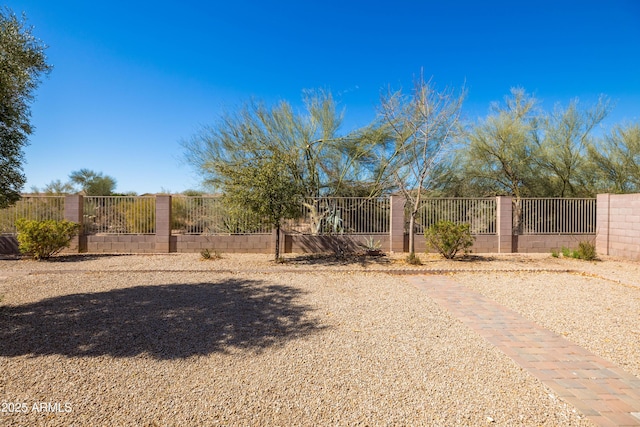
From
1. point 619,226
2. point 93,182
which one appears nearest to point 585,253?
point 619,226

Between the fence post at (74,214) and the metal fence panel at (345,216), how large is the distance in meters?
7.89

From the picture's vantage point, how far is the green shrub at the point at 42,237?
414 inches

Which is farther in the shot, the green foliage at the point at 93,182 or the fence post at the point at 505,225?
the green foliage at the point at 93,182

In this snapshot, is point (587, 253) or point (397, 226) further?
point (397, 226)

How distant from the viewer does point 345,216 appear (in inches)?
520

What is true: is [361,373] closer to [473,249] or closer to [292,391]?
[292,391]

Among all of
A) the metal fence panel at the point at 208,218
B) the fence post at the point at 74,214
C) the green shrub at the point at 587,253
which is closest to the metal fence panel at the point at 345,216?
the metal fence panel at the point at 208,218

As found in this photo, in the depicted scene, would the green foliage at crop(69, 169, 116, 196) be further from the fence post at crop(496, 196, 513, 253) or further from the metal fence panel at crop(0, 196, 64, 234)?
the fence post at crop(496, 196, 513, 253)

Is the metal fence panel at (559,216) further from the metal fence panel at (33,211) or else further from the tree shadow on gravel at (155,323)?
the metal fence panel at (33,211)

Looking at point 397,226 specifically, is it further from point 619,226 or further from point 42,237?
point 42,237

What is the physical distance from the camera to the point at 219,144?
14938 millimetres

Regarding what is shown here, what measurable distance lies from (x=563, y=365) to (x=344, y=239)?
9408 mm

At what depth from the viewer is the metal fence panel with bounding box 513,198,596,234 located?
13328 mm

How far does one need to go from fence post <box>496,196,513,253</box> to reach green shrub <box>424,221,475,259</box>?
8.79ft
